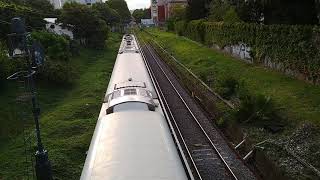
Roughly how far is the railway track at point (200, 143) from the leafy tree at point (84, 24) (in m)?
24.7

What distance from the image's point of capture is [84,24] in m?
47.2

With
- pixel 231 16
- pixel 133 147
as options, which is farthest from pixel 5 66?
pixel 231 16

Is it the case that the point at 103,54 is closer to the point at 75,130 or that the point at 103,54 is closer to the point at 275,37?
the point at 275,37

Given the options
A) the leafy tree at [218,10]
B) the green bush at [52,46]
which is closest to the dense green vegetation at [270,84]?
Answer: the green bush at [52,46]

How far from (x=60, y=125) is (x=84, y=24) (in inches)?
1252

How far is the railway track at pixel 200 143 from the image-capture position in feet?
40.8

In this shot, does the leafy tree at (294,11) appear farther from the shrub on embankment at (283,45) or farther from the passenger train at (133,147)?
the passenger train at (133,147)

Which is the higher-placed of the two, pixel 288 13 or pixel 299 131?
pixel 288 13

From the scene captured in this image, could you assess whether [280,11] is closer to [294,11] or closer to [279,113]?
[294,11]

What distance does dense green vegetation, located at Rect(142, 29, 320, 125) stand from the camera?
55.1 ft

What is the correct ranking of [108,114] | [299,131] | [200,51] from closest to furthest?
[108,114], [299,131], [200,51]

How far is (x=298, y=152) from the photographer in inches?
482

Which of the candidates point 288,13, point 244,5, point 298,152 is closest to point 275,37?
point 288,13

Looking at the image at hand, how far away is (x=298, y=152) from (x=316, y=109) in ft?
16.9
